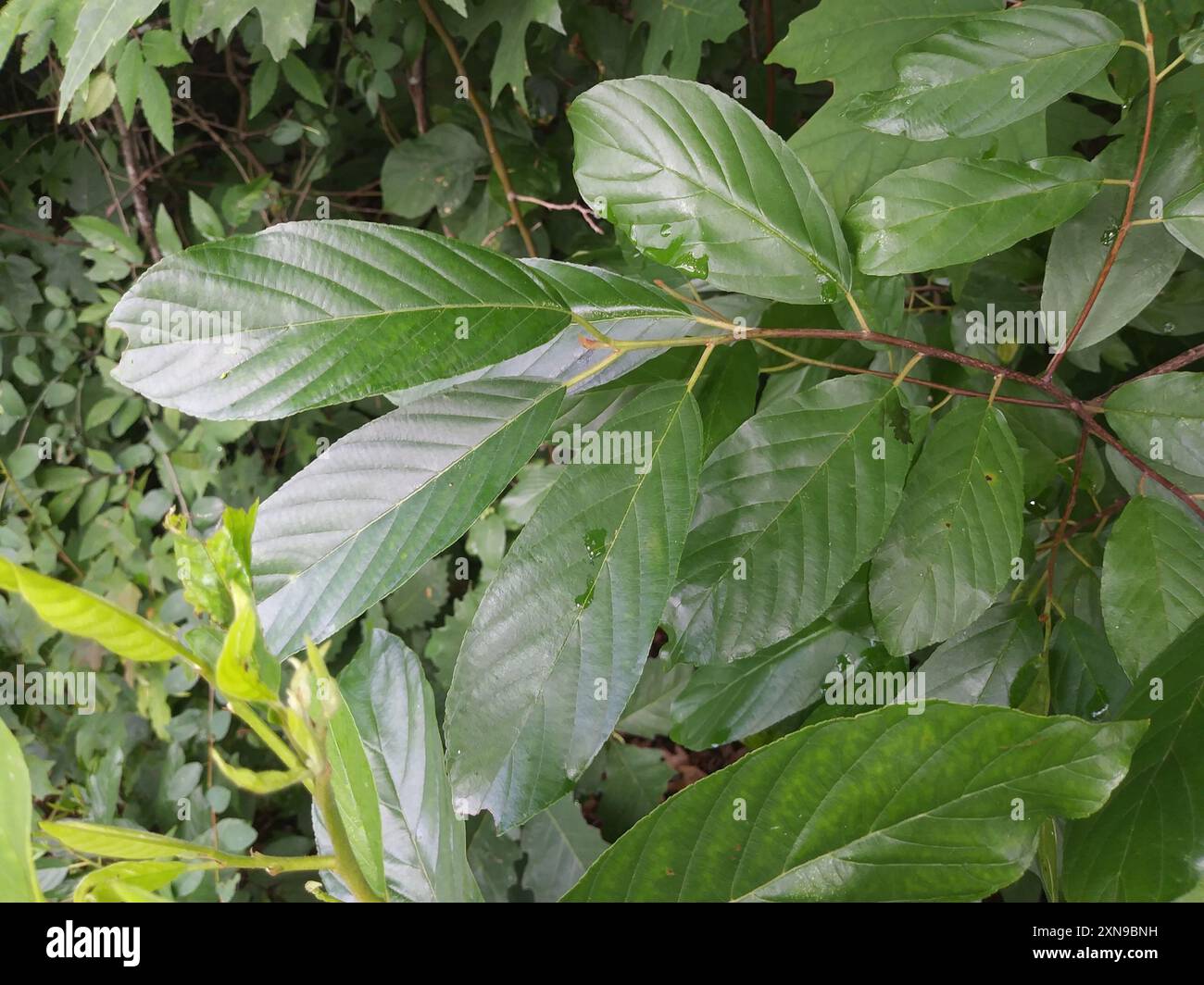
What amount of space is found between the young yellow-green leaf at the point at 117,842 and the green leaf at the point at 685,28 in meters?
0.99

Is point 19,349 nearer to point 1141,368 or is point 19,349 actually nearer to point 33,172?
→ point 33,172

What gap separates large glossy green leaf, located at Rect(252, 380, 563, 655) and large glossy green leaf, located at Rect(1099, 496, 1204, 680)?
1.36 feet

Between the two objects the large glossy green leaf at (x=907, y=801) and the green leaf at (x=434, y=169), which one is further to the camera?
the green leaf at (x=434, y=169)

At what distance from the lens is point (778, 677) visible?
0.71 meters

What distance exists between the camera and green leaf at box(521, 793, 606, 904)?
1.10m

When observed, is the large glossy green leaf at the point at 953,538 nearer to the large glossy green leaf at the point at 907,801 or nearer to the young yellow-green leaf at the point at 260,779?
the large glossy green leaf at the point at 907,801

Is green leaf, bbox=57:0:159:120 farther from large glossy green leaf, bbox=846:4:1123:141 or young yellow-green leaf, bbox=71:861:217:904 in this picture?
young yellow-green leaf, bbox=71:861:217:904

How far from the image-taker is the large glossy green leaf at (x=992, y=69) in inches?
23.0

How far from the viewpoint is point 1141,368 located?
3.54 feet

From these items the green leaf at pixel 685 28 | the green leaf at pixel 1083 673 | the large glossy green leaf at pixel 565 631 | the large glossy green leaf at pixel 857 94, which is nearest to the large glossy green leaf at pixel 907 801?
the large glossy green leaf at pixel 565 631

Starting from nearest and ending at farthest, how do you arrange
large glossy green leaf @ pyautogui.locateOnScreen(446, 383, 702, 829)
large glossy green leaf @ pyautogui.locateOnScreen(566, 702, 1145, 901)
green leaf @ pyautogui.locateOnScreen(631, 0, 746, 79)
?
large glossy green leaf @ pyautogui.locateOnScreen(566, 702, 1145, 901), large glossy green leaf @ pyautogui.locateOnScreen(446, 383, 702, 829), green leaf @ pyautogui.locateOnScreen(631, 0, 746, 79)

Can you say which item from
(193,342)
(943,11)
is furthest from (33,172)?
(943,11)

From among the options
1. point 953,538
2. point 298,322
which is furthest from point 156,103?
point 953,538

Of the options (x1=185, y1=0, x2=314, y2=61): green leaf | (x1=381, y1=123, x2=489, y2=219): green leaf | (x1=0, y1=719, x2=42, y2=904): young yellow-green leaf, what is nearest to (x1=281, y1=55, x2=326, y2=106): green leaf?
(x1=381, y1=123, x2=489, y2=219): green leaf
